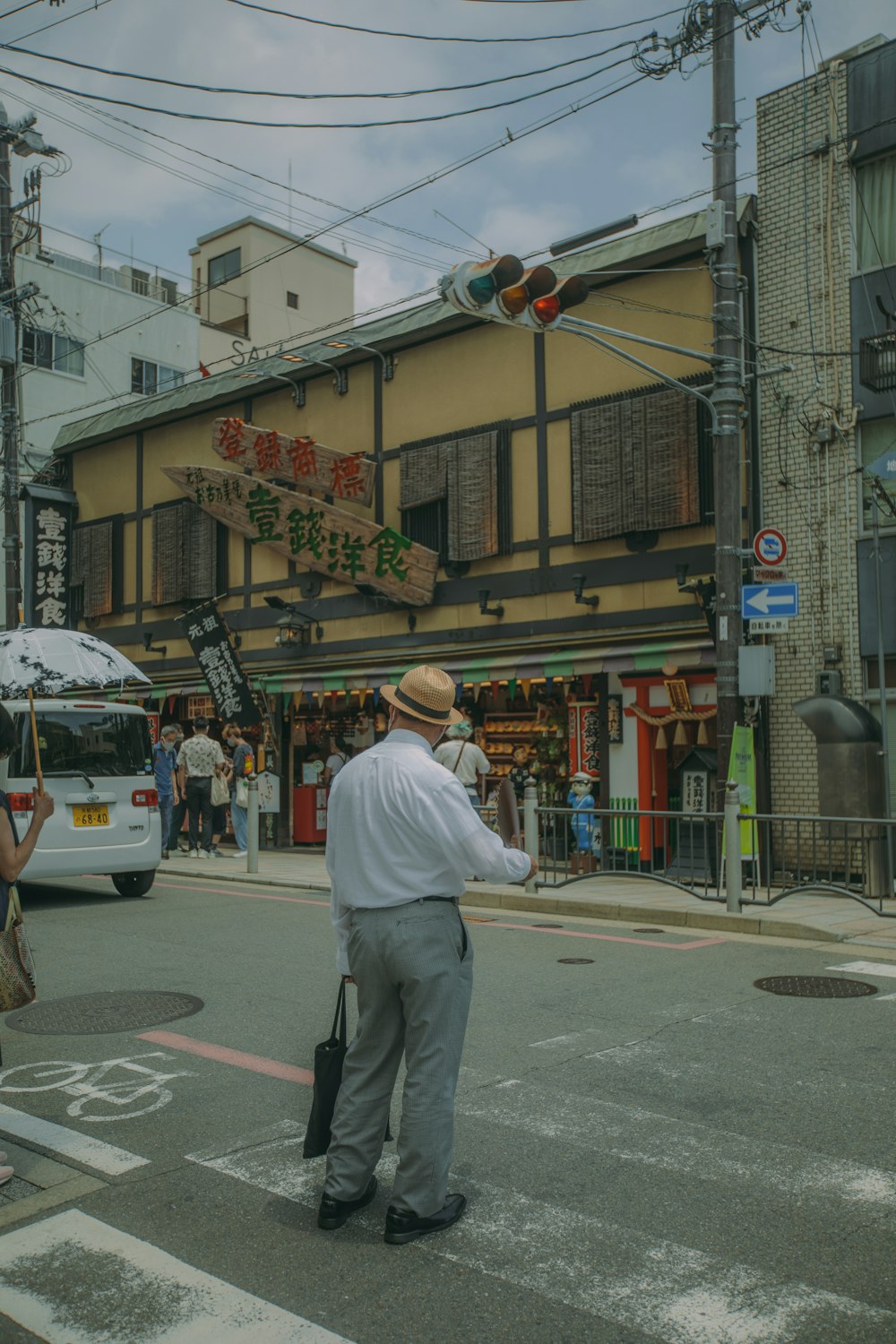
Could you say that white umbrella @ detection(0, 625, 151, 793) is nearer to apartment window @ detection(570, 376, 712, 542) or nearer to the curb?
the curb

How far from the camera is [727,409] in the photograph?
492 inches

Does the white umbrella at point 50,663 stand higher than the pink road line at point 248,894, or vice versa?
the white umbrella at point 50,663

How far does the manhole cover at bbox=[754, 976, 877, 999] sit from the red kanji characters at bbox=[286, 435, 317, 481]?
515 inches

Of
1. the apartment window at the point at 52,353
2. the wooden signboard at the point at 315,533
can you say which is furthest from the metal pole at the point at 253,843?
the apartment window at the point at 52,353

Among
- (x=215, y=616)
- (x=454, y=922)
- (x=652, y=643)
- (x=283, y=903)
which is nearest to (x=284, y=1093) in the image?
(x=454, y=922)

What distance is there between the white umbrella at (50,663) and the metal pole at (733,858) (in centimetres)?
665

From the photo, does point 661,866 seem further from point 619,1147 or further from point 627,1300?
point 627,1300

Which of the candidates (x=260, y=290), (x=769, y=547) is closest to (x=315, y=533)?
(x=769, y=547)

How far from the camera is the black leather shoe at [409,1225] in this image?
3785 millimetres

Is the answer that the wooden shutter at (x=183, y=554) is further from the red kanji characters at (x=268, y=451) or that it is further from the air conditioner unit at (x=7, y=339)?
the air conditioner unit at (x=7, y=339)

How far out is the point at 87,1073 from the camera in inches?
230

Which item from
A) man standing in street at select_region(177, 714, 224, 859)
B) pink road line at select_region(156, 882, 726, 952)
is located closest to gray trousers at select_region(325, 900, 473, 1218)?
pink road line at select_region(156, 882, 726, 952)

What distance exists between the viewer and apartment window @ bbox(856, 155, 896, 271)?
14148 mm

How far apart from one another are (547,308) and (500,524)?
711cm
